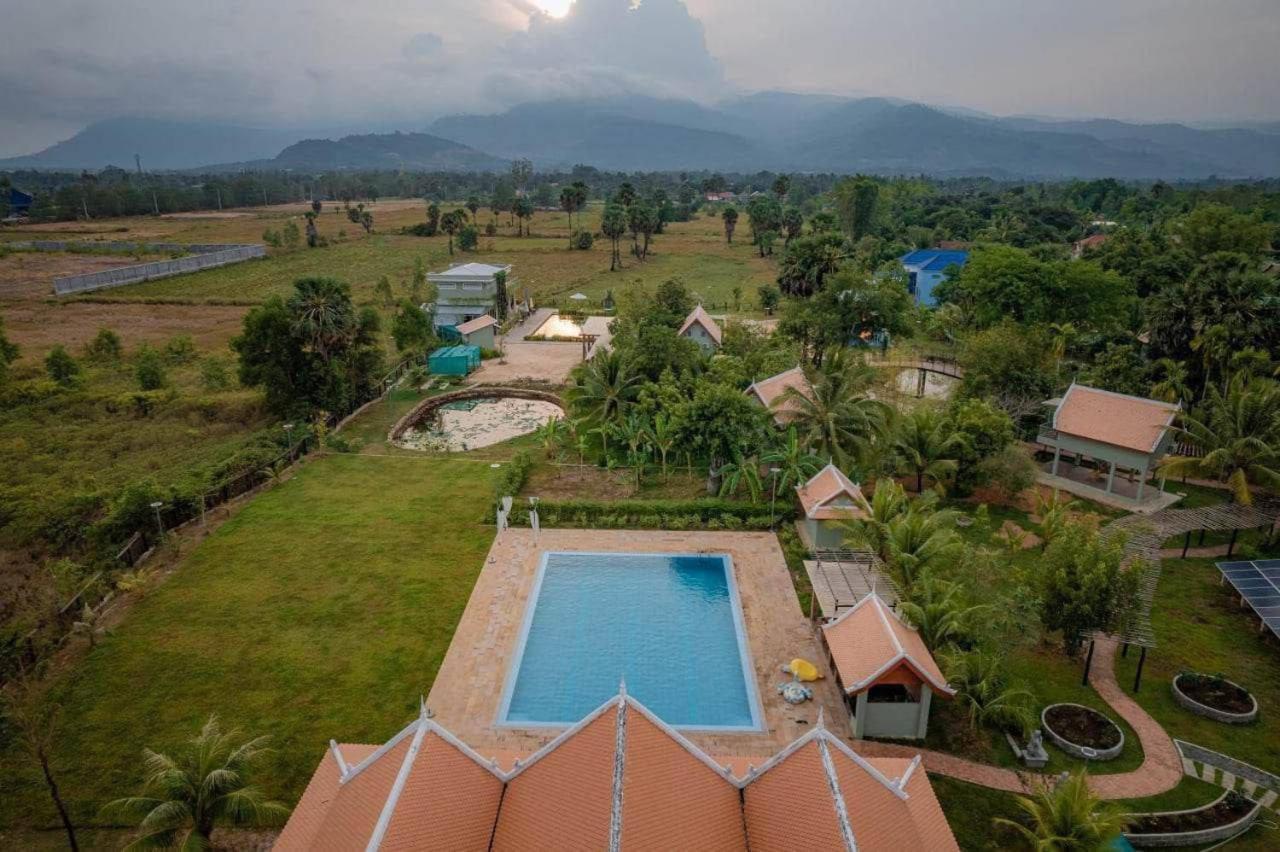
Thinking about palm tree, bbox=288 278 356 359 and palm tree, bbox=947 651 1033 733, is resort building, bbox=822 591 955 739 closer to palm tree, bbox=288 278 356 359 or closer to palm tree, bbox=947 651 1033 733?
palm tree, bbox=947 651 1033 733

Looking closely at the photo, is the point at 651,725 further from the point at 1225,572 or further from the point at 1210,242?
the point at 1210,242

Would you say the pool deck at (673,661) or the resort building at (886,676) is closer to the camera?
the resort building at (886,676)

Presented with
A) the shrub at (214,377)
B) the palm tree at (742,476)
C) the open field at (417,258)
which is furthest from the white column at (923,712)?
the open field at (417,258)

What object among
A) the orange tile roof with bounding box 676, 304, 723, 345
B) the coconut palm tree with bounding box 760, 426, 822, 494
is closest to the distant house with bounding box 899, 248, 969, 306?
the orange tile roof with bounding box 676, 304, 723, 345

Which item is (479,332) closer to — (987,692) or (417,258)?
(417,258)

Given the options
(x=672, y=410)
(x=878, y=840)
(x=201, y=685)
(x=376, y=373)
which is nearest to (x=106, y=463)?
→ (x=376, y=373)

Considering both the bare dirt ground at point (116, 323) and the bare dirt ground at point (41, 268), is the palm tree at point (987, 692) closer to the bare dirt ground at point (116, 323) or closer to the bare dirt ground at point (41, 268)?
the bare dirt ground at point (116, 323)
